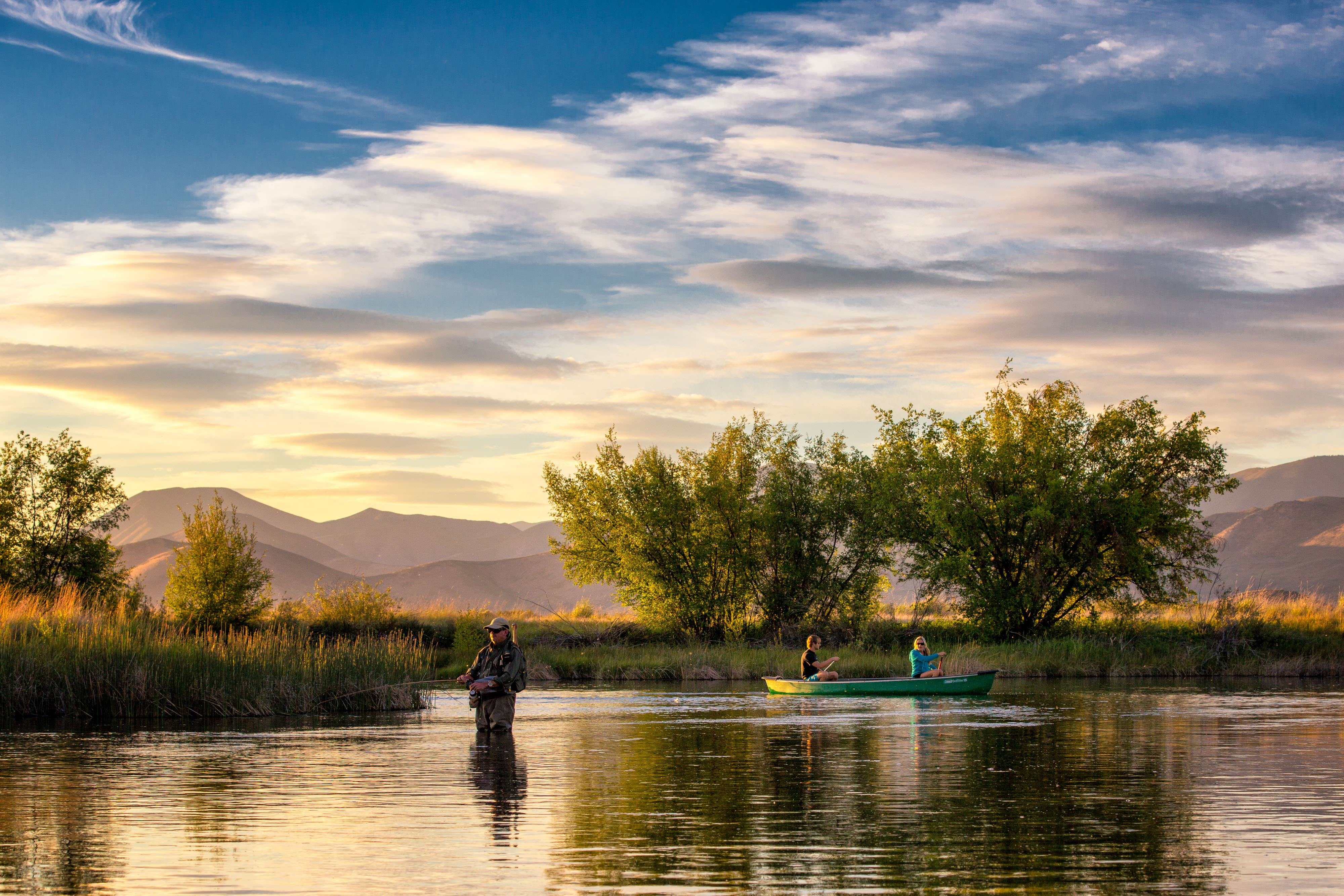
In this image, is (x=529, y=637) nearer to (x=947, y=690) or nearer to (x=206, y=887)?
(x=947, y=690)

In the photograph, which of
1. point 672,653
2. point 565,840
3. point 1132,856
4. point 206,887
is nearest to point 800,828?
point 565,840

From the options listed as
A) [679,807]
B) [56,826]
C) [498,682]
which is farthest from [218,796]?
[498,682]

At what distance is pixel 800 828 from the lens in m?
12.5

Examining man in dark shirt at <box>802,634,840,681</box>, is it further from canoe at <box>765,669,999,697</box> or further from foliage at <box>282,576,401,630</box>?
foliage at <box>282,576,401,630</box>

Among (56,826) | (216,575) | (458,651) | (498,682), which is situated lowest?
(458,651)

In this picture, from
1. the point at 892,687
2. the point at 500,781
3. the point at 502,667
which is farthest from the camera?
the point at 892,687

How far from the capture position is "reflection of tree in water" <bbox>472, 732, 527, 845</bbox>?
12883 millimetres

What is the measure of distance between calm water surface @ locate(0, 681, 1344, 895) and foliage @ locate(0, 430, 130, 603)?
1261 inches

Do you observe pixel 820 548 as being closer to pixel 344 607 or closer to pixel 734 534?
pixel 734 534

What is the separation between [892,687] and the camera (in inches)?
1356

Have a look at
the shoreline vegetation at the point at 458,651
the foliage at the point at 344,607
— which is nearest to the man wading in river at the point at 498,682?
the shoreline vegetation at the point at 458,651

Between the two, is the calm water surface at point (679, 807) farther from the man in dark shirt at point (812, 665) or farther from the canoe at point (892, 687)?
the man in dark shirt at point (812, 665)

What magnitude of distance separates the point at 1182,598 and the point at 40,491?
48706 millimetres

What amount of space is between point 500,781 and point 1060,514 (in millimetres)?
41370
